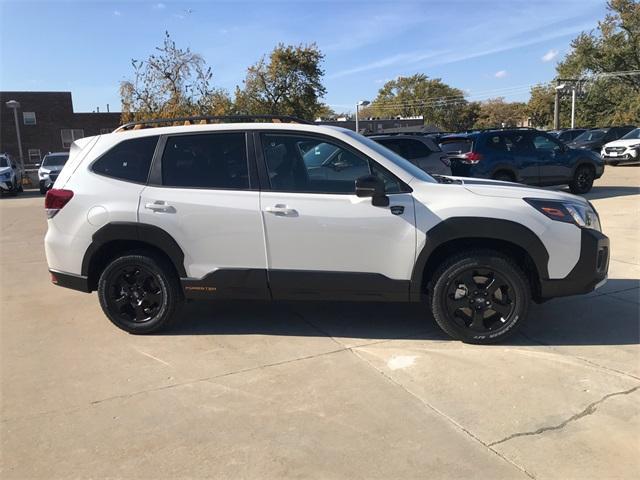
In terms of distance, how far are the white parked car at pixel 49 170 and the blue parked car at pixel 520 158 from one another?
15247mm

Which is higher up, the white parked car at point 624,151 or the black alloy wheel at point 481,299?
the white parked car at point 624,151

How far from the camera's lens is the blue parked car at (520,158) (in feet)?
39.9

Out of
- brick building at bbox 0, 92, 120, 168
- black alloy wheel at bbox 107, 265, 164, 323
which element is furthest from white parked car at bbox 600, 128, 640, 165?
brick building at bbox 0, 92, 120, 168

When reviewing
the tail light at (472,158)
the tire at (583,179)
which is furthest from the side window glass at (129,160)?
the tire at (583,179)

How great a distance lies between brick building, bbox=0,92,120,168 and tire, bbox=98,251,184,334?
43.9 meters

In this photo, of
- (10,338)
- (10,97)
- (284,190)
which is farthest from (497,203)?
(10,97)

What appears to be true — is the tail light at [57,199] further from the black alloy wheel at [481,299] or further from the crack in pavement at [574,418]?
the crack in pavement at [574,418]

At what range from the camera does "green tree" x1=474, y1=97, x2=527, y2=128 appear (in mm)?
91750

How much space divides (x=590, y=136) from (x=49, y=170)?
24.6 m

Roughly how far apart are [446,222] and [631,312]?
7.62 ft

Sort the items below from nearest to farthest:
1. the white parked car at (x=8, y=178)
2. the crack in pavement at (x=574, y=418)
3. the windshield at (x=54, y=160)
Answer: the crack in pavement at (x=574, y=418) → the white parked car at (x=8, y=178) → the windshield at (x=54, y=160)

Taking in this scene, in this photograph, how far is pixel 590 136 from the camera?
26.5 m

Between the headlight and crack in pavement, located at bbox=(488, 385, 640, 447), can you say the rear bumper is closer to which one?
crack in pavement, located at bbox=(488, 385, 640, 447)

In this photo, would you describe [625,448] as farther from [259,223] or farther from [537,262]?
[259,223]
